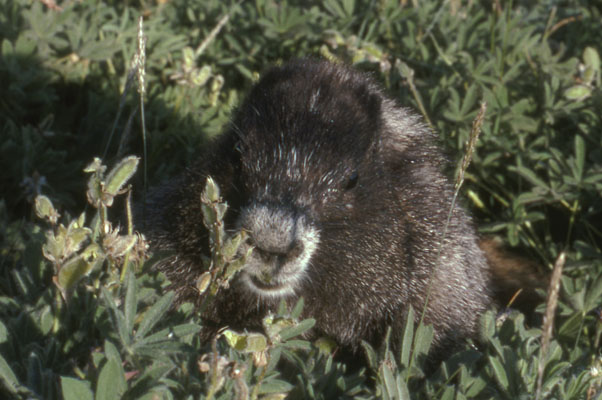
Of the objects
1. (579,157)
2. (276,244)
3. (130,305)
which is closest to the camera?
(130,305)

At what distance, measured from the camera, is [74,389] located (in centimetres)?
204

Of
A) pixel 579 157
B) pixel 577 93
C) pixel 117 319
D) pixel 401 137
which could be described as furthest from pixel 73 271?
pixel 577 93

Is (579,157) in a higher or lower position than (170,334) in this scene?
higher

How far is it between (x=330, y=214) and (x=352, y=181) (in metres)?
0.22

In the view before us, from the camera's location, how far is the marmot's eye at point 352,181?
3.31 metres

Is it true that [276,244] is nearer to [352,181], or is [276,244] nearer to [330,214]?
[330,214]

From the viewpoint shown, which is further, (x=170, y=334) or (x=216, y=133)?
Result: (x=216, y=133)

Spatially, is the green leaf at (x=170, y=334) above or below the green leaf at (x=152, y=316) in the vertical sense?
below

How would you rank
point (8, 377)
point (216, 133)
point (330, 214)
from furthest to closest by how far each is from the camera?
point (216, 133)
point (330, 214)
point (8, 377)

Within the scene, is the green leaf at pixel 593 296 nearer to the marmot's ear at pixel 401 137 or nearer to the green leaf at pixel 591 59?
the marmot's ear at pixel 401 137

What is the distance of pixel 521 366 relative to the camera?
2.66m

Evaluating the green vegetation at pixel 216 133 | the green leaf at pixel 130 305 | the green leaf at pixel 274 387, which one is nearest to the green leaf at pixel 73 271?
the green vegetation at pixel 216 133

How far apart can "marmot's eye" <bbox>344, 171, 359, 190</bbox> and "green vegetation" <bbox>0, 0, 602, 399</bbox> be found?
622 mm

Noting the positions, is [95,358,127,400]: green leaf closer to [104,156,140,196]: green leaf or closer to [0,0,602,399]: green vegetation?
[0,0,602,399]: green vegetation
